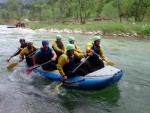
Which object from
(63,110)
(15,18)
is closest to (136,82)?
(63,110)

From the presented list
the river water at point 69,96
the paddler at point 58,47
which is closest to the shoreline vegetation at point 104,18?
the paddler at point 58,47

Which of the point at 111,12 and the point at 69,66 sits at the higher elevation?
the point at 111,12

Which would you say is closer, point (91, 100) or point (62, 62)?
point (91, 100)

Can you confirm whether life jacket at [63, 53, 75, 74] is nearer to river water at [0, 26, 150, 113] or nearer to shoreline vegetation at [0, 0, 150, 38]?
river water at [0, 26, 150, 113]

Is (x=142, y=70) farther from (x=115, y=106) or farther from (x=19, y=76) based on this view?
(x=19, y=76)

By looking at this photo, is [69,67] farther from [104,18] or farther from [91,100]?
[104,18]

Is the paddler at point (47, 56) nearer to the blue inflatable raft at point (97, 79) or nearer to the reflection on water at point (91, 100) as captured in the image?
the blue inflatable raft at point (97, 79)

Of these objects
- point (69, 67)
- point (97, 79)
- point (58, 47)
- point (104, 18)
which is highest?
point (104, 18)

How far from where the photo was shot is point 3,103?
A: 7.46 m

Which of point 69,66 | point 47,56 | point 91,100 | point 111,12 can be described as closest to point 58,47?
point 47,56

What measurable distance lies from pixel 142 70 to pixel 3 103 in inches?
242

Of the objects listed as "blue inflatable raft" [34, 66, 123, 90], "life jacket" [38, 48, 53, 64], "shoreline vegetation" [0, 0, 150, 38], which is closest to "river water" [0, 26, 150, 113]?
"blue inflatable raft" [34, 66, 123, 90]

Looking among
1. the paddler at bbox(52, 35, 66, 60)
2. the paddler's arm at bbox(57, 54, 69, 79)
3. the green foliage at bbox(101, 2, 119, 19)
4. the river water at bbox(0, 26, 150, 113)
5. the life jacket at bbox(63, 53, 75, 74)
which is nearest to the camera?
the river water at bbox(0, 26, 150, 113)

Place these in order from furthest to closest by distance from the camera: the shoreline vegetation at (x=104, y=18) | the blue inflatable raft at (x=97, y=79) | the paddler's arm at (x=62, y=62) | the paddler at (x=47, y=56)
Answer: the shoreline vegetation at (x=104, y=18) → the paddler at (x=47, y=56) → the paddler's arm at (x=62, y=62) → the blue inflatable raft at (x=97, y=79)
